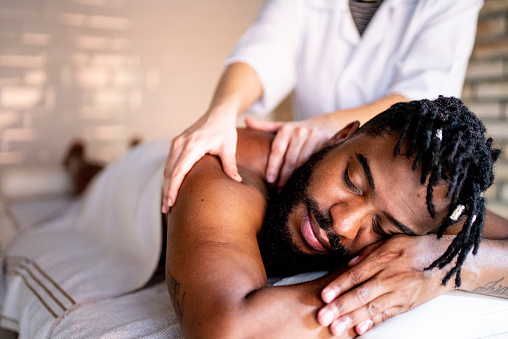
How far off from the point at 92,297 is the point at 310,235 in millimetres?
672

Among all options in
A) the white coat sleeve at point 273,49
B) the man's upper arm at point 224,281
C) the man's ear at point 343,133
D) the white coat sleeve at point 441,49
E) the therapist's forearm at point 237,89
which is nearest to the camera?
the man's upper arm at point 224,281

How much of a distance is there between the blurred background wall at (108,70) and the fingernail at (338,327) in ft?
7.77

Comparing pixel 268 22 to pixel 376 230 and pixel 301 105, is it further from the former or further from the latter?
pixel 376 230

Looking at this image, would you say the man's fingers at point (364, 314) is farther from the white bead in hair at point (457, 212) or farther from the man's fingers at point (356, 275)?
the white bead in hair at point (457, 212)

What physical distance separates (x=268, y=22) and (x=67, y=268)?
118 centimetres

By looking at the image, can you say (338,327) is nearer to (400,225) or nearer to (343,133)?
(400,225)

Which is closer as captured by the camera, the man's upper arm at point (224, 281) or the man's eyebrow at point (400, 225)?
the man's upper arm at point (224, 281)

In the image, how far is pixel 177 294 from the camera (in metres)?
0.93

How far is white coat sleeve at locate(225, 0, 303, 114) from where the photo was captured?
1.77 metres

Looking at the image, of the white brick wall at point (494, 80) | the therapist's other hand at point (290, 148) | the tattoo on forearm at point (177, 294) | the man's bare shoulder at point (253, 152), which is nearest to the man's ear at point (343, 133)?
the therapist's other hand at point (290, 148)

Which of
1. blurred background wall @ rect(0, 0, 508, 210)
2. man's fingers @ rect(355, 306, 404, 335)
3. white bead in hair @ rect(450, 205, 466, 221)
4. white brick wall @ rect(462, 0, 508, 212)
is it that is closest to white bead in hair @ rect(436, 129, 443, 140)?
white bead in hair @ rect(450, 205, 466, 221)

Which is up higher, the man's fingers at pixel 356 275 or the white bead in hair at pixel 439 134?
the white bead in hair at pixel 439 134

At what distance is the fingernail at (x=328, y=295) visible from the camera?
2.94ft

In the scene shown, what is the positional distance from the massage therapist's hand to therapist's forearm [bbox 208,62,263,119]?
2.05 feet
